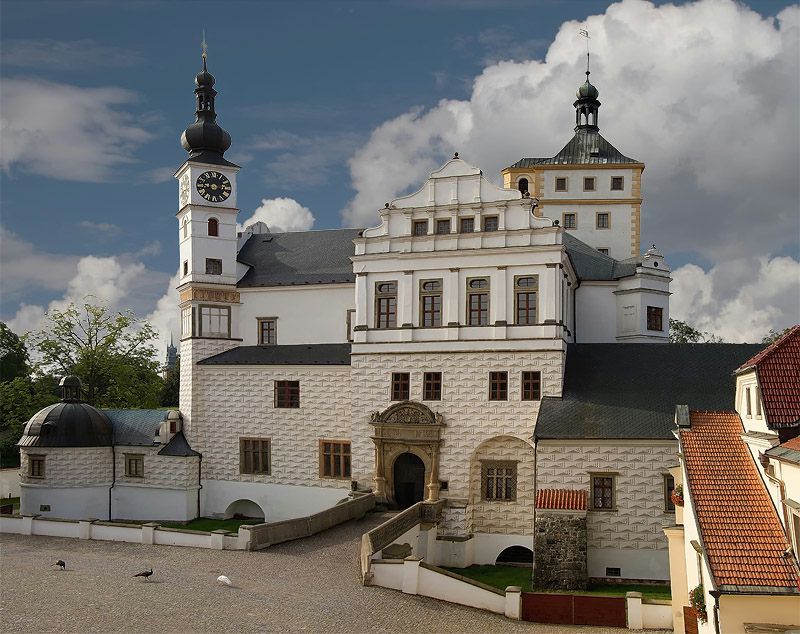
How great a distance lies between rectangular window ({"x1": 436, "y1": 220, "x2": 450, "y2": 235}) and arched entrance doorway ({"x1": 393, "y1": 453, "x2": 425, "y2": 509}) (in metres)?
8.34

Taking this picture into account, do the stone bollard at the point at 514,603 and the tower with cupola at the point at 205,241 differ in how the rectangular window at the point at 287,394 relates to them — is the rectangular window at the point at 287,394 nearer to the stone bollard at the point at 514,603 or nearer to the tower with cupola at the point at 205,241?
the tower with cupola at the point at 205,241

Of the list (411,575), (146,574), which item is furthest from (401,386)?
(146,574)

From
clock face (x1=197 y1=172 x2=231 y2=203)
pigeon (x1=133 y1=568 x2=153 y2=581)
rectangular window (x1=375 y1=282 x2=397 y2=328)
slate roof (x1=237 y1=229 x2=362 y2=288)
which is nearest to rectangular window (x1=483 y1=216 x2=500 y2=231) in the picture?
rectangular window (x1=375 y1=282 x2=397 y2=328)

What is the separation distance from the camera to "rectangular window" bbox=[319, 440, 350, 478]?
35.1m

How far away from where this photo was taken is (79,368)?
2026 inches

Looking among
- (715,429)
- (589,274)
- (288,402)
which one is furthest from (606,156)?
(715,429)

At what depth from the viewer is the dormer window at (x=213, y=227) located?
1549 inches

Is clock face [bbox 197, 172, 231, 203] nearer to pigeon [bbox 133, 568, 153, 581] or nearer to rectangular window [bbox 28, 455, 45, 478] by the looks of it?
rectangular window [bbox 28, 455, 45, 478]

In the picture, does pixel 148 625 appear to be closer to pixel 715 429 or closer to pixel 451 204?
pixel 715 429

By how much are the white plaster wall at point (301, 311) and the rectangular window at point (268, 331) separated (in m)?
0.16

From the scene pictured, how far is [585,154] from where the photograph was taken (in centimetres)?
4438

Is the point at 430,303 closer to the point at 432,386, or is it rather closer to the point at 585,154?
the point at 432,386

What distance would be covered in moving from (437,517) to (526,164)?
2107 cm

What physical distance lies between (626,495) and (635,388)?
3.99 m
